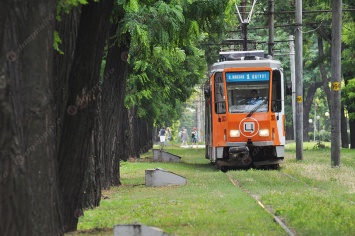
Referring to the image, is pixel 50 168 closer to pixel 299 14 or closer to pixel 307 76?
pixel 299 14

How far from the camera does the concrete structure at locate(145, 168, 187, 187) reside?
90.0 feet

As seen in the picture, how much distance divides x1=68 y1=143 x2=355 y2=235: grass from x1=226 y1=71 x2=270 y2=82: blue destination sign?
385cm

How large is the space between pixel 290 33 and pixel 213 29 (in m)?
55.3

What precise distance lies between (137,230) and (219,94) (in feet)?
70.4

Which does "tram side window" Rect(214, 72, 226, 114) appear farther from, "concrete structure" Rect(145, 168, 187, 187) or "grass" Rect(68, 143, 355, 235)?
"concrete structure" Rect(145, 168, 187, 187)

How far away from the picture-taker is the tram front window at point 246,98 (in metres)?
33.8

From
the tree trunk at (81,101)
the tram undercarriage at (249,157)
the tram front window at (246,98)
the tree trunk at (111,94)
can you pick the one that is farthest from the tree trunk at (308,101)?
the tree trunk at (81,101)

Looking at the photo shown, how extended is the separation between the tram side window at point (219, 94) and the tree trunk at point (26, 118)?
74.6 feet

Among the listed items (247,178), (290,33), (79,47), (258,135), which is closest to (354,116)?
A: (258,135)

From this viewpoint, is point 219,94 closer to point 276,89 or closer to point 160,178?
point 276,89

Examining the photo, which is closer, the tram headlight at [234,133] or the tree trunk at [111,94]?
the tree trunk at [111,94]

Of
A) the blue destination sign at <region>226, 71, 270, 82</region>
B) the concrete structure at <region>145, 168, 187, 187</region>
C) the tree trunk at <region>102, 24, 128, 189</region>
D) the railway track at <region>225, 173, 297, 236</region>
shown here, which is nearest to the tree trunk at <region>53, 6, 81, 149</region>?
the railway track at <region>225, 173, 297, 236</region>

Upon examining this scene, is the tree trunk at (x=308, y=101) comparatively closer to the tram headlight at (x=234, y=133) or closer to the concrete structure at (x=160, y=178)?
the tram headlight at (x=234, y=133)

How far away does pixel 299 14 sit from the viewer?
42.2 m
